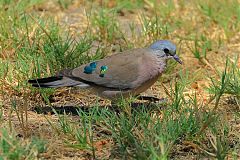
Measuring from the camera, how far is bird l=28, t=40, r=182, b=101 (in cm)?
492

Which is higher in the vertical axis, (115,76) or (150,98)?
(115,76)

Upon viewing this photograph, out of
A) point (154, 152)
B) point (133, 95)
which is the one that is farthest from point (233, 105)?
point (154, 152)

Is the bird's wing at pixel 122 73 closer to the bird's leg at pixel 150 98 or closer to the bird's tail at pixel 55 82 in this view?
the bird's tail at pixel 55 82

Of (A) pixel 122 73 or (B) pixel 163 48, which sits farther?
(B) pixel 163 48

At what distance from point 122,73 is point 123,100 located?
0.38m

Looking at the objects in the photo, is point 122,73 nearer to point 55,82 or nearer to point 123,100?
point 123,100

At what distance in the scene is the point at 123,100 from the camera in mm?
4621

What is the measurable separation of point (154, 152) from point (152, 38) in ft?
8.16

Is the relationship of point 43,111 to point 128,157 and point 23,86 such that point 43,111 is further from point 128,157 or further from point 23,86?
point 128,157

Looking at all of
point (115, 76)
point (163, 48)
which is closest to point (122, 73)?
point (115, 76)

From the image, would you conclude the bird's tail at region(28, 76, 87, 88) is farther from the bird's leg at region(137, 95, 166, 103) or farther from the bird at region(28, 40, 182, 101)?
the bird's leg at region(137, 95, 166, 103)

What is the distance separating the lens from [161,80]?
5.73 meters

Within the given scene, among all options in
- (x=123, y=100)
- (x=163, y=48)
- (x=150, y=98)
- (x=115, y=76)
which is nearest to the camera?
(x=123, y=100)

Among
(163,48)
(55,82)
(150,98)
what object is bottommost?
(150,98)
